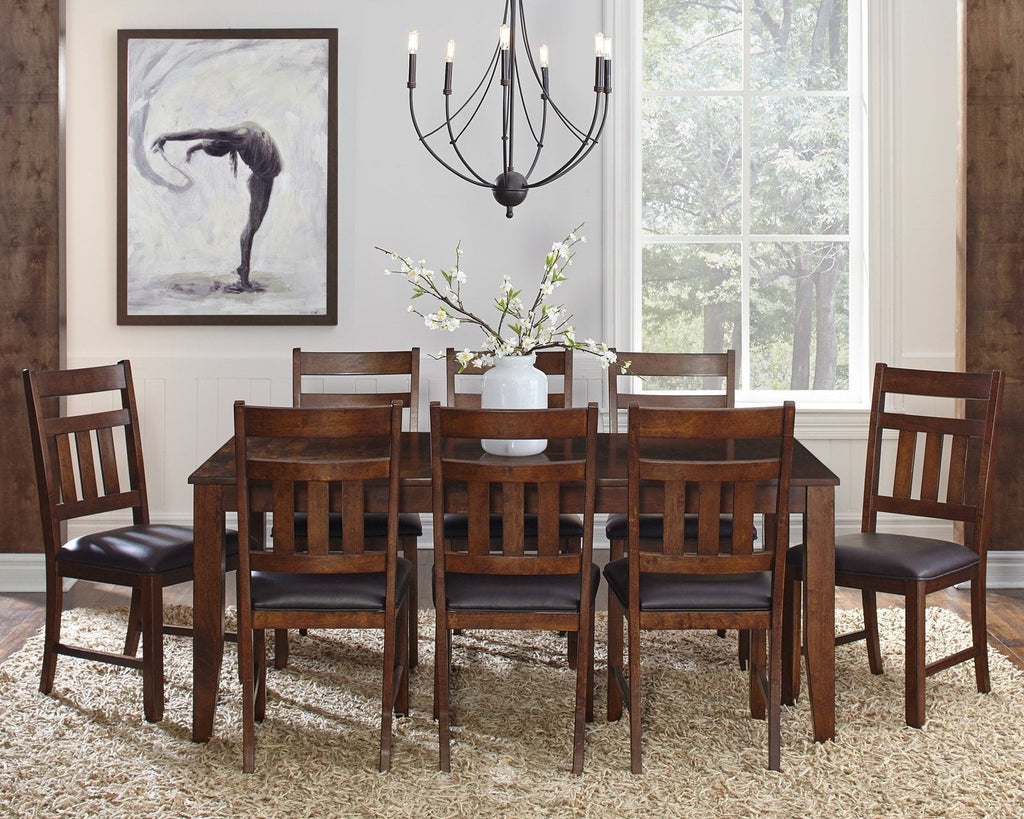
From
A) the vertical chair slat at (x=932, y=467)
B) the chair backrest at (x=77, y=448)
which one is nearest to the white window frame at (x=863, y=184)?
the vertical chair slat at (x=932, y=467)

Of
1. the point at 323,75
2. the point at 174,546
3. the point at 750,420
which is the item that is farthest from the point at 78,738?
the point at 323,75

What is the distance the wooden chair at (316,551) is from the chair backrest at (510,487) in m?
0.12

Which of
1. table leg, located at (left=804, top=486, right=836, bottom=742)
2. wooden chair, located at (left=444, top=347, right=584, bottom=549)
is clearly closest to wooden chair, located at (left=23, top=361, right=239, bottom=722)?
wooden chair, located at (left=444, top=347, right=584, bottom=549)

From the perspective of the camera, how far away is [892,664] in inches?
118

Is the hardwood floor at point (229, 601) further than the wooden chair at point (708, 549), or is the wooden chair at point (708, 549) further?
the hardwood floor at point (229, 601)

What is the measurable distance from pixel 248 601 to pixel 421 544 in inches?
88.1

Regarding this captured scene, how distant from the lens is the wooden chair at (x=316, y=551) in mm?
2180

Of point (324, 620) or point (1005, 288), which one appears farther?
point (1005, 288)

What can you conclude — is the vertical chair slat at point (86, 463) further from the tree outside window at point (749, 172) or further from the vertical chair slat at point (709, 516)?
the tree outside window at point (749, 172)

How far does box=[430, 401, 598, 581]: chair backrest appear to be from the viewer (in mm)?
2178

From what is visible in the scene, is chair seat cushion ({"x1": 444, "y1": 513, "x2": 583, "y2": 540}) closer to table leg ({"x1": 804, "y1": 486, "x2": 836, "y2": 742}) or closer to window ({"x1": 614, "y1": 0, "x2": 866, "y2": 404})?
table leg ({"x1": 804, "y1": 486, "x2": 836, "y2": 742})

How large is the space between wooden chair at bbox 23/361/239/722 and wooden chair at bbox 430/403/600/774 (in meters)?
0.82

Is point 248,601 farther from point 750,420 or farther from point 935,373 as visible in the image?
point 935,373

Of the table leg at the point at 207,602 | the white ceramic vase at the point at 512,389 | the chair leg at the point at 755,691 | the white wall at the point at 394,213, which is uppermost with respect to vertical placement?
the white wall at the point at 394,213
